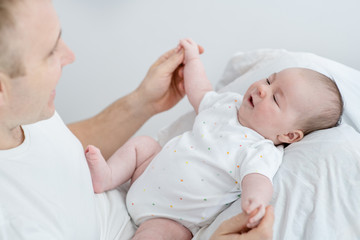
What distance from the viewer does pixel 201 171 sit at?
1.17 meters

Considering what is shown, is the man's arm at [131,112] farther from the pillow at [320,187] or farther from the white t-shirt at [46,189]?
the pillow at [320,187]

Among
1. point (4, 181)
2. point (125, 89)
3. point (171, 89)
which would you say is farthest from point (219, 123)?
point (125, 89)

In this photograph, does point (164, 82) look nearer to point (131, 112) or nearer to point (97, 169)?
point (131, 112)

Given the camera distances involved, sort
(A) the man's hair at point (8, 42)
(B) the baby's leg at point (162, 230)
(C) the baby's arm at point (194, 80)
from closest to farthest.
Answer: (A) the man's hair at point (8, 42) < (B) the baby's leg at point (162, 230) < (C) the baby's arm at point (194, 80)

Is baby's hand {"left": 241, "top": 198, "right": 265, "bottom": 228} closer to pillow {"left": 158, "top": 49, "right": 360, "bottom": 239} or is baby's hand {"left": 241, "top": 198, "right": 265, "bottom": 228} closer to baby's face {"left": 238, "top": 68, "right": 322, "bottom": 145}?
pillow {"left": 158, "top": 49, "right": 360, "bottom": 239}

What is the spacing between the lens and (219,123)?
1.26 meters

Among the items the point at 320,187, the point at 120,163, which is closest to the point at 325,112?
the point at 320,187

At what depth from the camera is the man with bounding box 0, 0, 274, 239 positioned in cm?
83

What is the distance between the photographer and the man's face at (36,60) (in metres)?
0.83

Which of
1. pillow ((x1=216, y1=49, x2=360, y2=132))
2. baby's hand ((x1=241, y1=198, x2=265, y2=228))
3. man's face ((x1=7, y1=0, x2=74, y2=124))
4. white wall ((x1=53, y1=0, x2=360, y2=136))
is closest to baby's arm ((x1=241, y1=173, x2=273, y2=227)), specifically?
baby's hand ((x1=241, y1=198, x2=265, y2=228))

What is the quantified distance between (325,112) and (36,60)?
0.76 metres

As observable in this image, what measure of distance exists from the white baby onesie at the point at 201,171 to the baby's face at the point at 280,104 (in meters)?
0.03

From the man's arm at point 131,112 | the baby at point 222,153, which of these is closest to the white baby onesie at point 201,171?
the baby at point 222,153

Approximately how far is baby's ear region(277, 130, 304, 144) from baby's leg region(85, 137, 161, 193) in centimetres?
43
